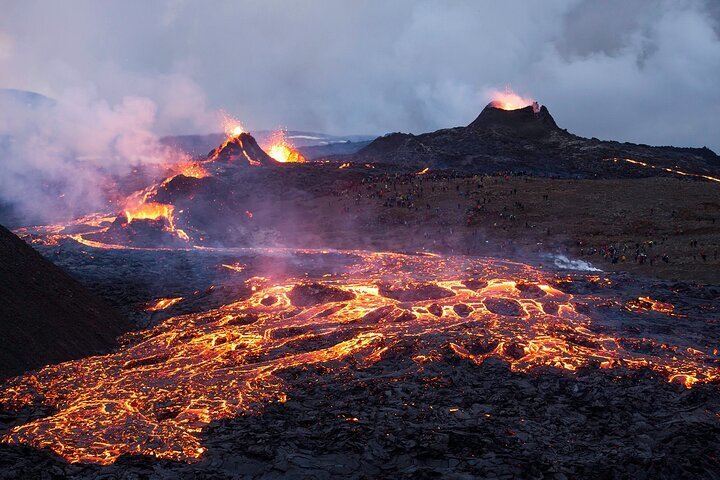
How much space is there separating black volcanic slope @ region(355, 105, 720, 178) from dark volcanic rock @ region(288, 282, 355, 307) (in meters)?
84.1

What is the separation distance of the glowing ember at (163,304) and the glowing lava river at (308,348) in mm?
117

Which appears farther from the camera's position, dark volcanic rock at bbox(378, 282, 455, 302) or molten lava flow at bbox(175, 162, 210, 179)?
molten lava flow at bbox(175, 162, 210, 179)

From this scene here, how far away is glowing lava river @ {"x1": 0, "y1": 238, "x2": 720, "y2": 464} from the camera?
47.5ft

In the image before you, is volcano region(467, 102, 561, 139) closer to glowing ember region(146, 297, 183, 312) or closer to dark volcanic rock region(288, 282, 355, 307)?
dark volcanic rock region(288, 282, 355, 307)

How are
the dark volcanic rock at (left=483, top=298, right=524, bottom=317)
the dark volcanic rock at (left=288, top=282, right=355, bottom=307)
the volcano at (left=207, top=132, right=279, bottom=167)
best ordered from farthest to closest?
the volcano at (left=207, top=132, right=279, bottom=167) < the dark volcanic rock at (left=288, top=282, right=355, bottom=307) < the dark volcanic rock at (left=483, top=298, right=524, bottom=317)

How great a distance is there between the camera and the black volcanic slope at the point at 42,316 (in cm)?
1844

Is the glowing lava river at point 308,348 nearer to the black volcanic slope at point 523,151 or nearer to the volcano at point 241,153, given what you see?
the volcano at point 241,153

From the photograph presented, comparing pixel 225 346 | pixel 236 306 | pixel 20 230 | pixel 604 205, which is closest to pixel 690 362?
pixel 225 346

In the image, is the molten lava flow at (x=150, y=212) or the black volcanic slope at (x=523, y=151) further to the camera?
the black volcanic slope at (x=523, y=151)

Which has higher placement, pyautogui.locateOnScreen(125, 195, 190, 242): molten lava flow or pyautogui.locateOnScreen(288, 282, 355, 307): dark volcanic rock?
pyautogui.locateOnScreen(125, 195, 190, 242): molten lava flow

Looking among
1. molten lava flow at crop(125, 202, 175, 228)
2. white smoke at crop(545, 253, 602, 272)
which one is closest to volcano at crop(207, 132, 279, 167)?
molten lava flow at crop(125, 202, 175, 228)

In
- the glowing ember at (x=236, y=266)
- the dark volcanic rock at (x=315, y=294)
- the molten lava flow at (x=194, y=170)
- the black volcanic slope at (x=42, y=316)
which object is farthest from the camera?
the molten lava flow at (x=194, y=170)

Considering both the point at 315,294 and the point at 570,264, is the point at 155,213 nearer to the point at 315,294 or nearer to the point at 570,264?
the point at 315,294

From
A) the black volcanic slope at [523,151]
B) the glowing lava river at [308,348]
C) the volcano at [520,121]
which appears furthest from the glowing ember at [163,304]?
the volcano at [520,121]
